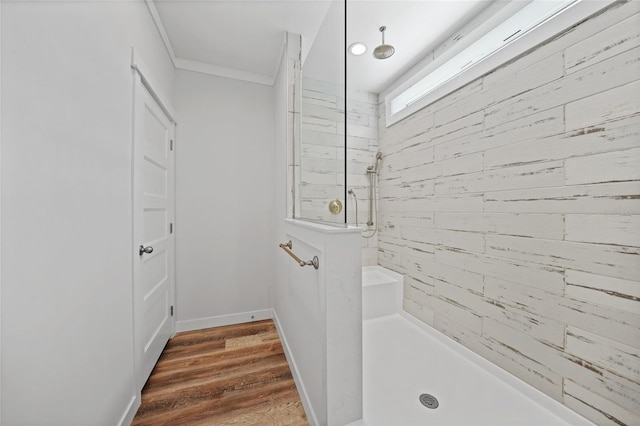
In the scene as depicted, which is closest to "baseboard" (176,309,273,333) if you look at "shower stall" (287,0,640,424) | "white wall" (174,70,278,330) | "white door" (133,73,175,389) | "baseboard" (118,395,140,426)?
"white wall" (174,70,278,330)

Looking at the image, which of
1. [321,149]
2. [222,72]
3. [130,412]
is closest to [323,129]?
[321,149]

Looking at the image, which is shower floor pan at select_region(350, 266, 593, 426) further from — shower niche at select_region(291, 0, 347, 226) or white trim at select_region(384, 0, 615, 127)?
white trim at select_region(384, 0, 615, 127)

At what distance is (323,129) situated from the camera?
1423 mm

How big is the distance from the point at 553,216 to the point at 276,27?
2311 mm

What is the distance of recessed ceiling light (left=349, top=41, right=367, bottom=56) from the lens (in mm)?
2069

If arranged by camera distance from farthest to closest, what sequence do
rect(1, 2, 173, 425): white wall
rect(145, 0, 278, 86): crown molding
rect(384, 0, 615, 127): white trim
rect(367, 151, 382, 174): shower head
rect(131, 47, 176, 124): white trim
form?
rect(367, 151, 382, 174): shower head, rect(145, 0, 278, 86): crown molding, rect(131, 47, 176, 124): white trim, rect(384, 0, 615, 127): white trim, rect(1, 2, 173, 425): white wall

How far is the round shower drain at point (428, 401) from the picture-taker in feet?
4.48

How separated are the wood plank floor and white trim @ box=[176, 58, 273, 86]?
259 cm

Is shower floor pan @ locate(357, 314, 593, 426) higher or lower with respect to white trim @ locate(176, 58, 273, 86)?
lower

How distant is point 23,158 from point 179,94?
1947 mm

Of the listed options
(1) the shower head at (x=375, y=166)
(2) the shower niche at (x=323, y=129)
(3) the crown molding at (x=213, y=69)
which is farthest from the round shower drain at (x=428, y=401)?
(3) the crown molding at (x=213, y=69)

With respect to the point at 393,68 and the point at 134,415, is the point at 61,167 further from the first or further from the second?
the point at 393,68

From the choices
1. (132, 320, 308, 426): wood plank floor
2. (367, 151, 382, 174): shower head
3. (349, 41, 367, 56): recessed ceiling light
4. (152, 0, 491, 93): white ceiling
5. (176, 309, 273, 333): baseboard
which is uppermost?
(152, 0, 491, 93): white ceiling

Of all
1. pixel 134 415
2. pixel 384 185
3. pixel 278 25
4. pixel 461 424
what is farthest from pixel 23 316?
pixel 384 185
